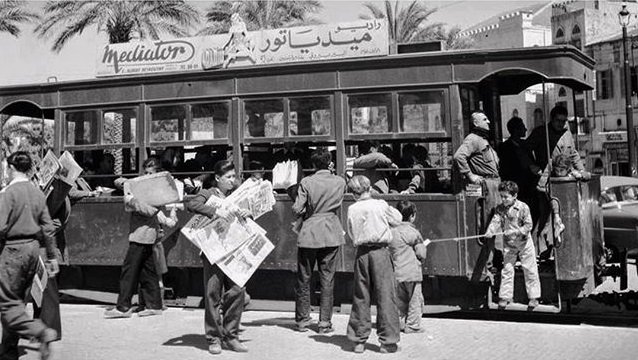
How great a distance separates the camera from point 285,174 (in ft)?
30.3

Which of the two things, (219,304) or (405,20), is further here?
(405,20)

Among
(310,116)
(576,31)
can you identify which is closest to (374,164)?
(310,116)

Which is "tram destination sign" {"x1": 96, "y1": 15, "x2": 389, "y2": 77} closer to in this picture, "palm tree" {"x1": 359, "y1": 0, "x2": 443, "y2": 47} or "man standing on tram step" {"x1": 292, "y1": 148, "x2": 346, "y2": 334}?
"man standing on tram step" {"x1": 292, "y1": 148, "x2": 346, "y2": 334}

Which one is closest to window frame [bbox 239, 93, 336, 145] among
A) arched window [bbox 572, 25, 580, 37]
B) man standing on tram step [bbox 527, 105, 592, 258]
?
man standing on tram step [bbox 527, 105, 592, 258]

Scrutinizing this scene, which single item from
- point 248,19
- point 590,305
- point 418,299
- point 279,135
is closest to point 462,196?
point 418,299

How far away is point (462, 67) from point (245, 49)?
9.32ft

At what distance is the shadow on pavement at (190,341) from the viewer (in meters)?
7.51

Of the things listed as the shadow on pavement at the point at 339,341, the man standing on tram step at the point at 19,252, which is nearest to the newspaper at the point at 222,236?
the shadow on pavement at the point at 339,341

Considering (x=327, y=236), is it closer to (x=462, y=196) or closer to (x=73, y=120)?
(x=462, y=196)

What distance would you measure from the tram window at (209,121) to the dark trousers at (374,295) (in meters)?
3.18

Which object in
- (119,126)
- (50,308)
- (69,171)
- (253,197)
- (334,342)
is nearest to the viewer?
(50,308)

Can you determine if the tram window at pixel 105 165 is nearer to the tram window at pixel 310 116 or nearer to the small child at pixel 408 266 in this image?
the tram window at pixel 310 116

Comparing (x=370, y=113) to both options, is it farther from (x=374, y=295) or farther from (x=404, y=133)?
(x=374, y=295)

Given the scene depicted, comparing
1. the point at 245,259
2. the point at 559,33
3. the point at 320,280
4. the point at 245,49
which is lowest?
the point at 320,280
